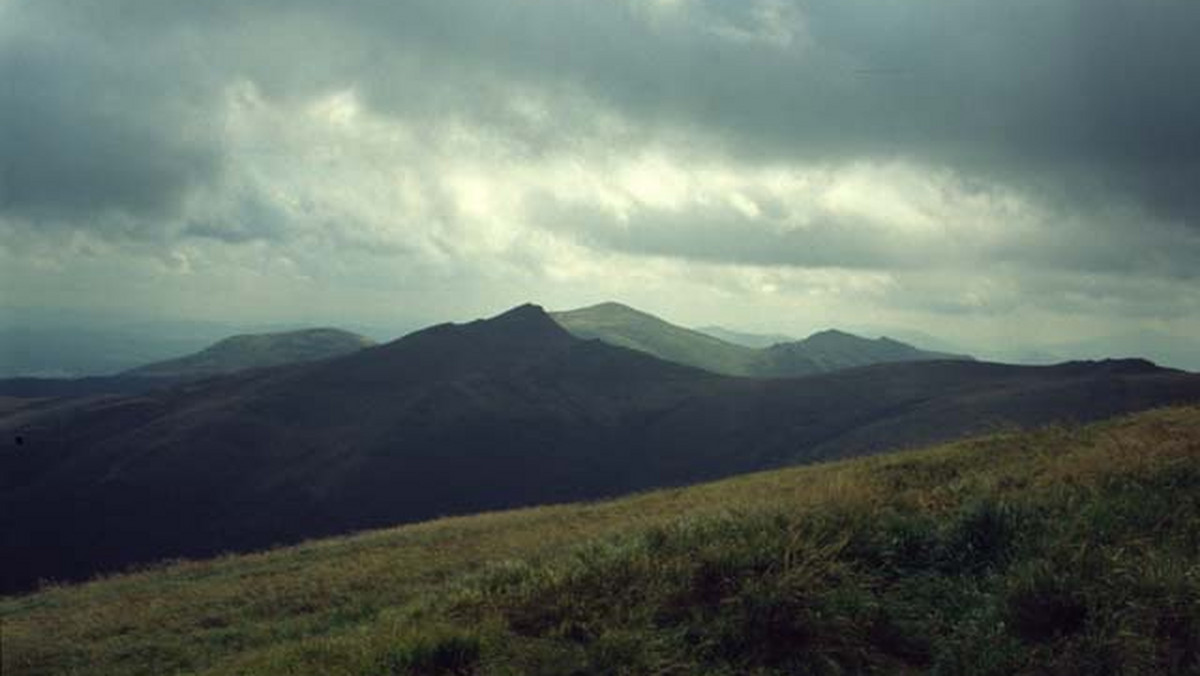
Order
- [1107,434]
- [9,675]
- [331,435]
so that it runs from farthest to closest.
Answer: [331,435] → [1107,434] → [9,675]

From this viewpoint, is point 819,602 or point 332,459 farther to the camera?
point 332,459

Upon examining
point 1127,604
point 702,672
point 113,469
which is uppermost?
point 1127,604

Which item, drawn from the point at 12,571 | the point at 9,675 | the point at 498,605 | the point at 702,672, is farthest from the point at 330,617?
the point at 12,571

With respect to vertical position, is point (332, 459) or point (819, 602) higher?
point (819, 602)

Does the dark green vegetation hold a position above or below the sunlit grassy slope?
below

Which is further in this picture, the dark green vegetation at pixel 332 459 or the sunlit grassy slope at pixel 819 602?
the dark green vegetation at pixel 332 459

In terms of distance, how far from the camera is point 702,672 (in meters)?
7.96

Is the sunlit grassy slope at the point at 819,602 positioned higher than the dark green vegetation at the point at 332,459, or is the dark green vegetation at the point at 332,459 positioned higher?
the sunlit grassy slope at the point at 819,602

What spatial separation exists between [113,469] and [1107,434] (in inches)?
6877

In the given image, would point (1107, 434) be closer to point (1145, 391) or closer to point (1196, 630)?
point (1196, 630)

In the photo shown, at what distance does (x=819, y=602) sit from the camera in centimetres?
899

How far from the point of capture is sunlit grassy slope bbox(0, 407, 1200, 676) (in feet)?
26.8

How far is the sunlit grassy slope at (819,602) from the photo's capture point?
8.16 m

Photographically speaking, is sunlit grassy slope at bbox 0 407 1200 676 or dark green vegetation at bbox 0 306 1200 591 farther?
dark green vegetation at bbox 0 306 1200 591
